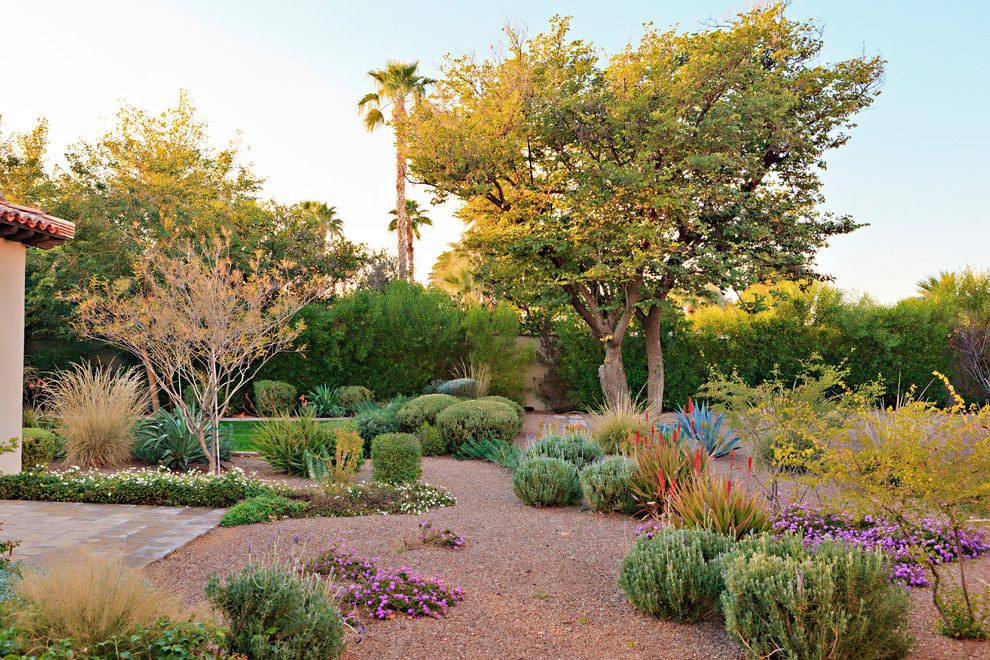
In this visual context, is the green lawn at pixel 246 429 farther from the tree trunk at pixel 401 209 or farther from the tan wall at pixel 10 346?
the tree trunk at pixel 401 209

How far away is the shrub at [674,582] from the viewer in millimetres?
4066

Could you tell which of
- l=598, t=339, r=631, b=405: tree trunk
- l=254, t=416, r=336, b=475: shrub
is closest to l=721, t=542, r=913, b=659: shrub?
l=254, t=416, r=336, b=475: shrub

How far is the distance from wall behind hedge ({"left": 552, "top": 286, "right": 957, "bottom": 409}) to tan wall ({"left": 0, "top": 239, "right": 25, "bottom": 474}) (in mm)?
11800

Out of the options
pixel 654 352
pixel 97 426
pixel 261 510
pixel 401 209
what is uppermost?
pixel 401 209

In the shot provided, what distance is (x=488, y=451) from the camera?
10.3 metres

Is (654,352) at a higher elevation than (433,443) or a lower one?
higher

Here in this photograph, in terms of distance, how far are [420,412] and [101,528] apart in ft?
19.2

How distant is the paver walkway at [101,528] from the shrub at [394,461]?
1.68m

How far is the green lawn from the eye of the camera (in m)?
10.8

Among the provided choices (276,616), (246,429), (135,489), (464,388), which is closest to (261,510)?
(135,489)

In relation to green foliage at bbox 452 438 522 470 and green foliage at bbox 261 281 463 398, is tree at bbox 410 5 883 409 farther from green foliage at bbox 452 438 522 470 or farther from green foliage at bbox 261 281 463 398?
green foliage at bbox 452 438 522 470

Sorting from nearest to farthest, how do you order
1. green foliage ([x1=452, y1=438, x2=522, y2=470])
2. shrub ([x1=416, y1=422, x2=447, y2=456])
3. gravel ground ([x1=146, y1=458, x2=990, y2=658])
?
gravel ground ([x1=146, y1=458, x2=990, y2=658]) → green foliage ([x1=452, y1=438, x2=522, y2=470]) → shrub ([x1=416, y1=422, x2=447, y2=456])

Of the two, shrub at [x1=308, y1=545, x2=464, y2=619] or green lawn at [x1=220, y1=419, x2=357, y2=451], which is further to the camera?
green lawn at [x1=220, y1=419, x2=357, y2=451]

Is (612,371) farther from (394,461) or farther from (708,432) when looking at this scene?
(394,461)
